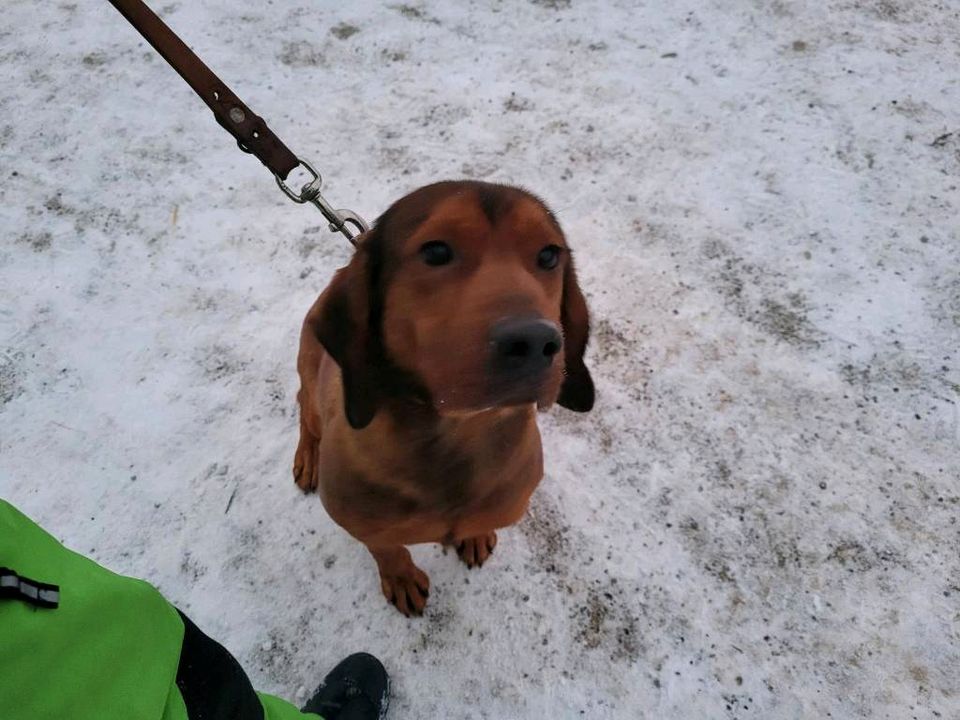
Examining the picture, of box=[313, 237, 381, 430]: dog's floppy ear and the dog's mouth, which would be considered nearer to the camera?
the dog's mouth

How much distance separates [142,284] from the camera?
138 inches

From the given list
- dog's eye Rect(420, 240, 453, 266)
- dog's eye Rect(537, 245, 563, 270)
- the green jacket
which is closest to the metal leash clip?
dog's eye Rect(420, 240, 453, 266)

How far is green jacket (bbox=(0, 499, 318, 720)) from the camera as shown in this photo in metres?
1.04

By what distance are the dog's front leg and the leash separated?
1241 millimetres

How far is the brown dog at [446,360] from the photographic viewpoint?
1.53 m

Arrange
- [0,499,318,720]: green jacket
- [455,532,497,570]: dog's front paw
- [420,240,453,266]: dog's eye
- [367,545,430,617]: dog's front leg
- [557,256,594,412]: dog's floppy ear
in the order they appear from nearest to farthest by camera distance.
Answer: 1. [0,499,318,720]: green jacket
2. [420,240,453,266]: dog's eye
3. [557,256,594,412]: dog's floppy ear
4. [367,545,430,617]: dog's front leg
5. [455,532,497,570]: dog's front paw

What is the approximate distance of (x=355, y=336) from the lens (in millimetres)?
1817

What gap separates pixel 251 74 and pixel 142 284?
171 cm

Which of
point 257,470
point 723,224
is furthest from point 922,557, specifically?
point 257,470

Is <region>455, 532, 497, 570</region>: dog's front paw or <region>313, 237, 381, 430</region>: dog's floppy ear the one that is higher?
<region>313, 237, 381, 430</region>: dog's floppy ear

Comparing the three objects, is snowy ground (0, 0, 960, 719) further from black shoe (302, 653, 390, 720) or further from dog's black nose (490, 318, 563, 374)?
dog's black nose (490, 318, 563, 374)

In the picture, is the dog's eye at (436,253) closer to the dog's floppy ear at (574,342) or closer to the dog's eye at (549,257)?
the dog's eye at (549,257)

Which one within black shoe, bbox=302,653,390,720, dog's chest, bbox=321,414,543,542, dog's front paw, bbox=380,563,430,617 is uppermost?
dog's chest, bbox=321,414,543,542

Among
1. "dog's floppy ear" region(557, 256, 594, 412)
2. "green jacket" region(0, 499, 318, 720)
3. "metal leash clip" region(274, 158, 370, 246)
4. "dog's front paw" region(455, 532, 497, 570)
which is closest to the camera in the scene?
"green jacket" region(0, 499, 318, 720)
